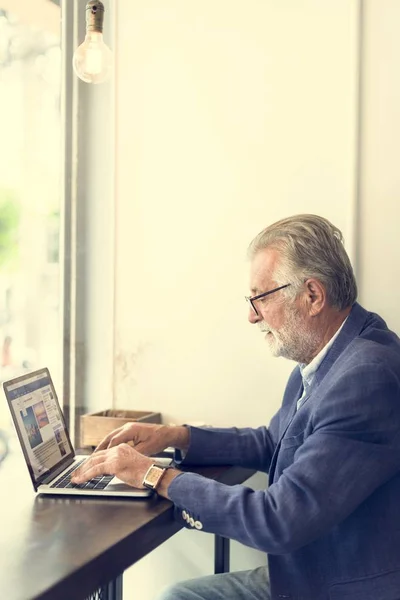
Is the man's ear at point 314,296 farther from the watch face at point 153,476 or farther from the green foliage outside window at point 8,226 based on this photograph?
the green foliage outside window at point 8,226

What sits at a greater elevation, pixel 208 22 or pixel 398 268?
pixel 208 22

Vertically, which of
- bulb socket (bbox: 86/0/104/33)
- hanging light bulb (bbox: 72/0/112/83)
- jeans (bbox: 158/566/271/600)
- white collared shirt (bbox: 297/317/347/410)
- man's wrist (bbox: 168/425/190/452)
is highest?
bulb socket (bbox: 86/0/104/33)

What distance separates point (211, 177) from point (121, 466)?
103cm

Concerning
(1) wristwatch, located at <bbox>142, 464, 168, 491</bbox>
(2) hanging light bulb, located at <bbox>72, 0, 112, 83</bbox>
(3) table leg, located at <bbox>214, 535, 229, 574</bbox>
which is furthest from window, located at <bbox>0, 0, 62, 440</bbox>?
(1) wristwatch, located at <bbox>142, 464, 168, 491</bbox>

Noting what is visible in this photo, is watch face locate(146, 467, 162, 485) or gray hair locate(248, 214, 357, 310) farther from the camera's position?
gray hair locate(248, 214, 357, 310)

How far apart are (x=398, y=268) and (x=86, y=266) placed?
1.06 meters

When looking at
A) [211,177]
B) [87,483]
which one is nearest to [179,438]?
[87,483]

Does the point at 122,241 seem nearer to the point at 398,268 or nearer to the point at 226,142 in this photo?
the point at 226,142

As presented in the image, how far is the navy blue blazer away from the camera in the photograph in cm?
121

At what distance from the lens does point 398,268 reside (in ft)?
6.08

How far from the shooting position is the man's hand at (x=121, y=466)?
1.39m

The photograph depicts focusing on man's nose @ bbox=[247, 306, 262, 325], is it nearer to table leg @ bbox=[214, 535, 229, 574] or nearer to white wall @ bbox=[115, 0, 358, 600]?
white wall @ bbox=[115, 0, 358, 600]

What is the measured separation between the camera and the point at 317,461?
1218mm

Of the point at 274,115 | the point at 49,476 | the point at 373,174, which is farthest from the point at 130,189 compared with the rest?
the point at 49,476
